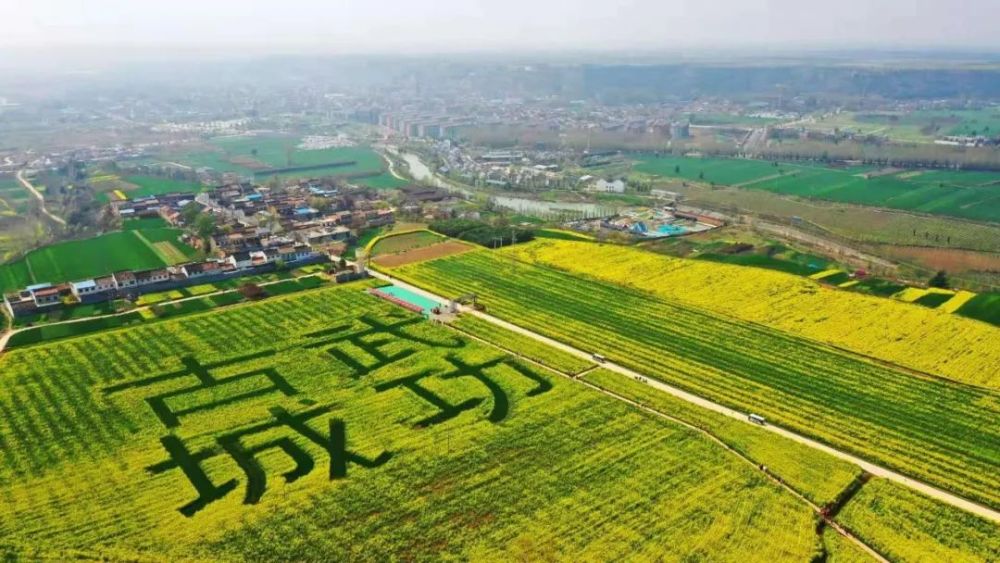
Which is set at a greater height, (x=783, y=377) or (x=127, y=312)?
(x=783, y=377)

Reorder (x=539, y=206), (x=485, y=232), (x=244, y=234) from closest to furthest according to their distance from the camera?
(x=244, y=234), (x=485, y=232), (x=539, y=206)

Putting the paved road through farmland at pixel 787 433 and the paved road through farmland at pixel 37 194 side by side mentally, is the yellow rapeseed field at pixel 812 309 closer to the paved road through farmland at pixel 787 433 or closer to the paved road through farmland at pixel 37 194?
the paved road through farmland at pixel 787 433

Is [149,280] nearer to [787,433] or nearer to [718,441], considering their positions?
[718,441]

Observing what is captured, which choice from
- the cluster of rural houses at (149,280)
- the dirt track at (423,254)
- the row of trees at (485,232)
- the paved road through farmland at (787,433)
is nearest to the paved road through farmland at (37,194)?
the cluster of rural houses at (149,280)

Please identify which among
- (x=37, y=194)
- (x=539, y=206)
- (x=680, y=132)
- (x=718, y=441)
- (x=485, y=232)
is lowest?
(x=37, y=194)

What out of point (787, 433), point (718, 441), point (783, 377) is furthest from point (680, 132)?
point (718, 441)

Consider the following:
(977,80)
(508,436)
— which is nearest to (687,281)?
(508,436)

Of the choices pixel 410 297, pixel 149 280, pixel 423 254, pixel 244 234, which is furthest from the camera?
pixel 244 234

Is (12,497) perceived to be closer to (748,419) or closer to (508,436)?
(508,436)
